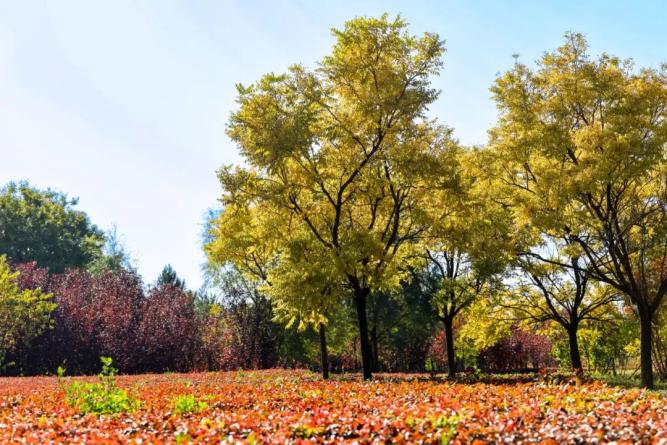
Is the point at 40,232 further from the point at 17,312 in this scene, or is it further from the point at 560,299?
the point at 560,299

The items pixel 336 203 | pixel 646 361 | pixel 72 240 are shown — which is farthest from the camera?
pixel 72 240

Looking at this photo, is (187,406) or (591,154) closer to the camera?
(187,406)

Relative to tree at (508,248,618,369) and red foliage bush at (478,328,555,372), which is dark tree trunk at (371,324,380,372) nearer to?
red foliage bush at (478,328,555,372)

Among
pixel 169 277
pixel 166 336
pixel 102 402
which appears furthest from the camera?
pixel 169 277

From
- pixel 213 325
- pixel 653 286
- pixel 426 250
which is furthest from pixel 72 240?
pixel 653 286

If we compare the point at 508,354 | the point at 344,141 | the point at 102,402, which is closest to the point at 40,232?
the point at 508,354

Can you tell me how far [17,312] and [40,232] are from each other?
32.2 m

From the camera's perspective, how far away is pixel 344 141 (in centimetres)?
1730

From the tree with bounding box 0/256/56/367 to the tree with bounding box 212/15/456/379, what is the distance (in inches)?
410

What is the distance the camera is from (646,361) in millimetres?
16625

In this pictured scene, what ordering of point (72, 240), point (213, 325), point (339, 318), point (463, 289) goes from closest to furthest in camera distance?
1. point (463, 289)
2. point (339, 318)
3. point (213, 325)
4. point (72, 240)

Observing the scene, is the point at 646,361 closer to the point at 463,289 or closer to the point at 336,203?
the point at 463,289

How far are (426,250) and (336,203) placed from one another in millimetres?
7174

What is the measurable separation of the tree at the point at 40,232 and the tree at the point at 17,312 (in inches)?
965
